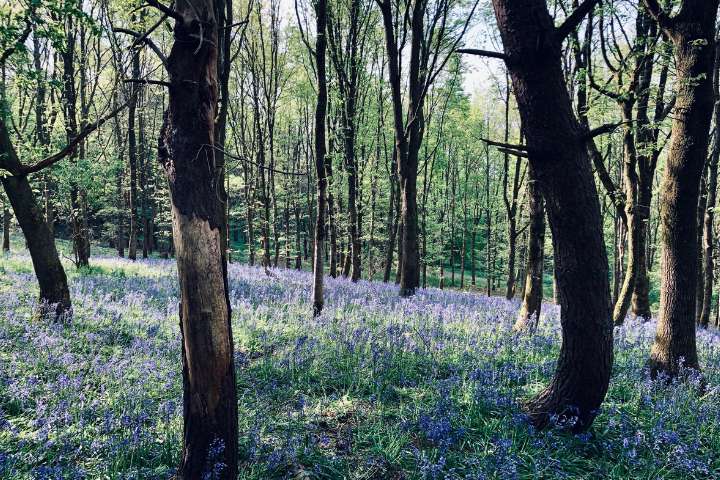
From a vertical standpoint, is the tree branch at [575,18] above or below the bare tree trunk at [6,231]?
above

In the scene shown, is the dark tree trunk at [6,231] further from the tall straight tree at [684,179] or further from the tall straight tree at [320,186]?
the tall straight tree at [684,179]

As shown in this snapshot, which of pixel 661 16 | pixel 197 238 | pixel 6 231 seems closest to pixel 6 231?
pixel 6 231

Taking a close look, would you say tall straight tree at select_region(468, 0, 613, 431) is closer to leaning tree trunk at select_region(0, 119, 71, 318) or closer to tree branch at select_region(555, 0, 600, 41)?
tree branch at select_region(555, 0, 600, 41)

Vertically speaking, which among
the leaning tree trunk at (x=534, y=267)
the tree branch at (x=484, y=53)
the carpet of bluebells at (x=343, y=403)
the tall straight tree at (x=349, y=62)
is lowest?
the carpet of bluebells at (x=343, y=403)

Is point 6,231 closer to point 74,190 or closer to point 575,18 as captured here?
point 74,190

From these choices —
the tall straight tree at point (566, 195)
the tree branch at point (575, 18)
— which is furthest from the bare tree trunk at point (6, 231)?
the tree branch at point (575, 18)

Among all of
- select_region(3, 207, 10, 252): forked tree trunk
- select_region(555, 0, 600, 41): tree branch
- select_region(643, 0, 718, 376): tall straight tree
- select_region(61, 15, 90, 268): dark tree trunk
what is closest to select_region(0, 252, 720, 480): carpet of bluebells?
select_region(643, 0, 718, 376): tall straight tree

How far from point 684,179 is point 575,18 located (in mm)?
3192

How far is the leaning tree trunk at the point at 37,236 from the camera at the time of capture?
6875 millimetres

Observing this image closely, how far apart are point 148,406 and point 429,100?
24.4 meters

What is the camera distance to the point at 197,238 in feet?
9.56

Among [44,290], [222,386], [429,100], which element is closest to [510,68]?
[222,386]

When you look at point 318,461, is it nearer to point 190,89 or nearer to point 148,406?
point 148,406

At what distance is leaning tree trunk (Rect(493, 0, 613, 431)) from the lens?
3.55 metres
